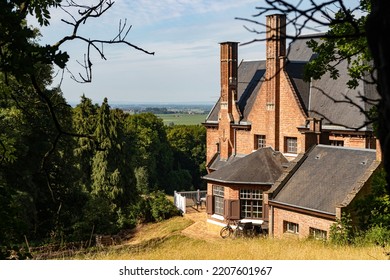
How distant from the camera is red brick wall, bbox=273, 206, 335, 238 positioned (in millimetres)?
22125

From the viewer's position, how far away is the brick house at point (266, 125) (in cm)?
2786

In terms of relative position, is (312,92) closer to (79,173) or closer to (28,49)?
(79,173)

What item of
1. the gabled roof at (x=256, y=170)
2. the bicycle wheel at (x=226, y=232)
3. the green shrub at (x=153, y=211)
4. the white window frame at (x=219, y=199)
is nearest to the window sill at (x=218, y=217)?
the white window frame at (x=219, y=199)

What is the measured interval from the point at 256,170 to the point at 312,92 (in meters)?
6.75

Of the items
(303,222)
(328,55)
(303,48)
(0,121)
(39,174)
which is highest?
(303,48)

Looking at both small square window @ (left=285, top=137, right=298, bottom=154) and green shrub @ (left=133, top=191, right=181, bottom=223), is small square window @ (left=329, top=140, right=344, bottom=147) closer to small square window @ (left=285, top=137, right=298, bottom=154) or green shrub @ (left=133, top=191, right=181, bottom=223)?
small square window @ (left=285, top=137, right=298, bottom=154)

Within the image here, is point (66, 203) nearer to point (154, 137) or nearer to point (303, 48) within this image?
point (303, 48)

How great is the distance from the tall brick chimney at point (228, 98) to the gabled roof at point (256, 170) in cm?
411

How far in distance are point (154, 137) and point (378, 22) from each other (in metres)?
60.2

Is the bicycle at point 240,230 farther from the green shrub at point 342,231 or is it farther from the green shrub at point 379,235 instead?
the green shrub at point 379,235

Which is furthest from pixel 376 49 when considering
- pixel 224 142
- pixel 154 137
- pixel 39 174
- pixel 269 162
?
pixel 154 137

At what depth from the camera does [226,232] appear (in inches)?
1116

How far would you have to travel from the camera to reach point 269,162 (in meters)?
29.9

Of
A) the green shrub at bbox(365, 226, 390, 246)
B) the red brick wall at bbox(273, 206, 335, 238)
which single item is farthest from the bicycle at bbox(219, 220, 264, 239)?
the green shrub at bbox(365, 226, 390, 246)
